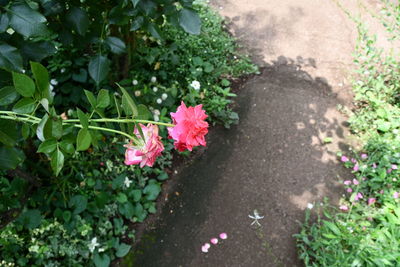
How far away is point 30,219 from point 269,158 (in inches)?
67.0

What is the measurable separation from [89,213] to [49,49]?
1172mm

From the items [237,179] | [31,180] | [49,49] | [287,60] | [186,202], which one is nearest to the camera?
[49,49]

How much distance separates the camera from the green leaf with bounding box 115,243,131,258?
200 cm

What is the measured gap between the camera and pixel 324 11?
3.88 meters

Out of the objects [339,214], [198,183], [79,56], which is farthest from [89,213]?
[339,214]

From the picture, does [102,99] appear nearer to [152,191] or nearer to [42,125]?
[42,125]

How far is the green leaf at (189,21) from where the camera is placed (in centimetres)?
135

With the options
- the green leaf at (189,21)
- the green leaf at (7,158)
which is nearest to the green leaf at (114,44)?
the green leaf at (189,21)

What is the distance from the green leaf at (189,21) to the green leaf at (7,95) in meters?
0.73

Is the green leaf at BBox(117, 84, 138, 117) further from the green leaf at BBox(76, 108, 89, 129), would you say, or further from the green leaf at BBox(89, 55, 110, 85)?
the green leaf at BBox(89, 55, 110, 85)

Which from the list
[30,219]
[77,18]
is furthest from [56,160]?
[30,219]

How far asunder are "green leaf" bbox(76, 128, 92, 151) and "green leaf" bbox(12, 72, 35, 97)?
5.5 inches

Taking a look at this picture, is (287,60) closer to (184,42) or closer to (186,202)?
(184,42)

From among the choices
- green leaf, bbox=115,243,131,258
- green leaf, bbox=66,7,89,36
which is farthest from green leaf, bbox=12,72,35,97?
green leaf, bbox=115,243,131,258
